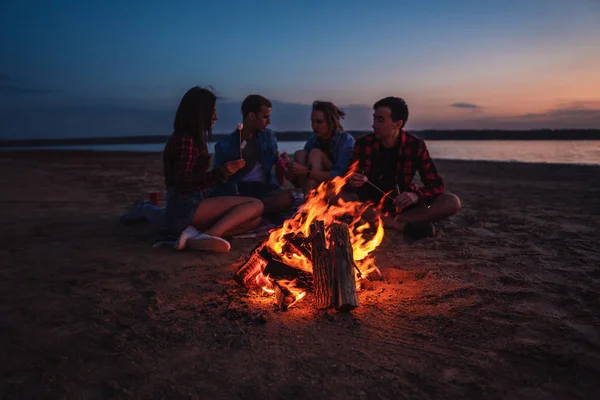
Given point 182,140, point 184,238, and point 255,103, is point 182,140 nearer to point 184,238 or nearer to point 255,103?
point 184,238

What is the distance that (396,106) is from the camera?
5.41m

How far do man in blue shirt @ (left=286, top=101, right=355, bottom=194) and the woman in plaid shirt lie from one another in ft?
3.92

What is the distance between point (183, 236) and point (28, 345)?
221 cm

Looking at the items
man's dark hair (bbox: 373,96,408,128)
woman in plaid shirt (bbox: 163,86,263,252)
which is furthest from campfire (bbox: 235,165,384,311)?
man's dark hair (bbox: 373,96,408,128)

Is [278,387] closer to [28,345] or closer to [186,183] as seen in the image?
[28,345]

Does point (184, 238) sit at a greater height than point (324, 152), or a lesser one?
lesser

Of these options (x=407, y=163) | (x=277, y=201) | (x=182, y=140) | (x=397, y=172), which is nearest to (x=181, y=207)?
(x=182, y=140)

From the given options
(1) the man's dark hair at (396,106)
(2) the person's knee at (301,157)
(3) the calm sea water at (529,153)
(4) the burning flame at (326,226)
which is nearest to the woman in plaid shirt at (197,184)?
(4) the burning flame at (326,226)

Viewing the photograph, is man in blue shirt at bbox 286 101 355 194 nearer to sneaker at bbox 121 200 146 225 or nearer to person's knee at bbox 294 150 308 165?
person's knee at bbox 294 150 308 165

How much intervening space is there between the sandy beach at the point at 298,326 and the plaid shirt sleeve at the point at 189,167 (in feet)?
2.61

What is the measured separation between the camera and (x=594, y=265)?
4.20 metres

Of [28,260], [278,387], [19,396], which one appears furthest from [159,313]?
[28,260]

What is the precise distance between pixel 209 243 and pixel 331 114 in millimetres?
2666

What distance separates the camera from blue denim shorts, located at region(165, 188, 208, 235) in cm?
483
